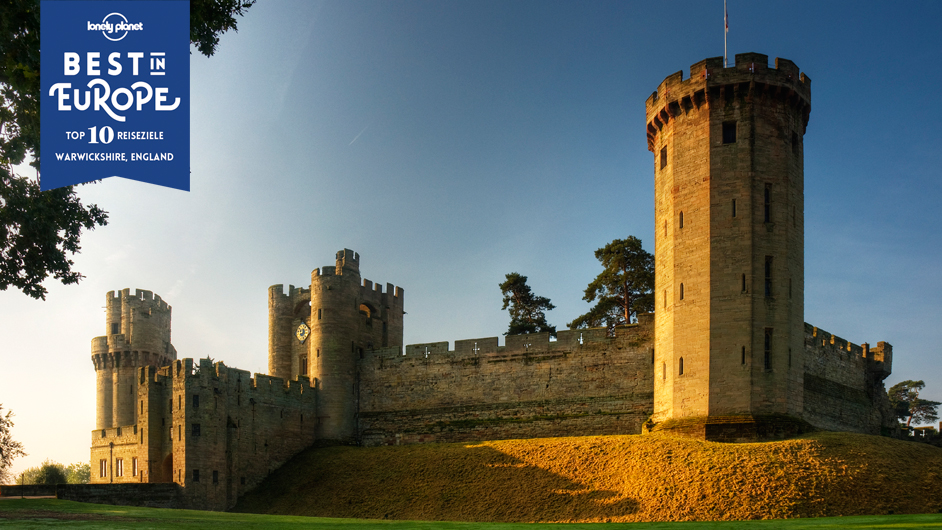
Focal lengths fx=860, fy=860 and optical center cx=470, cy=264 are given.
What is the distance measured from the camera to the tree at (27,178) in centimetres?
1667

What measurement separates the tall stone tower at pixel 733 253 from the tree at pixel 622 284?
13.7 meters

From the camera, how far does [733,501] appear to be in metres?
26.2

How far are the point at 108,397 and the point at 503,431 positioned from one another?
26.8m

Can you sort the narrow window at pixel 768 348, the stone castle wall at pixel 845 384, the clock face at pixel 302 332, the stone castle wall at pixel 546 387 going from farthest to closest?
the clock face at pixel 302 332, the stone castle wall at pixel 546 387, the stone castle wall at pixel 845 384, the narrow window at pixel 768 348

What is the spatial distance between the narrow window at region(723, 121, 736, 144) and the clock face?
23.9 meters

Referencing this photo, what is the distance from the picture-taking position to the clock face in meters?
45.8

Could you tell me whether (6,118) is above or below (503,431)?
above

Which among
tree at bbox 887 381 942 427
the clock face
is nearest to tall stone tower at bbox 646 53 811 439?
the clock face

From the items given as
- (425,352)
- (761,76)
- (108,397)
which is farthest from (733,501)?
(108,397)

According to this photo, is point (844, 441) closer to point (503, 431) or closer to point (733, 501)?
point (733, 501)

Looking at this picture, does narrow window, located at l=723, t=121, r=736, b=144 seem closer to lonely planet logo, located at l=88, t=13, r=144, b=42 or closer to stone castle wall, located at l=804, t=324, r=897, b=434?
Result: stone castle wall, located at l=804, t=324, r=897, b=434

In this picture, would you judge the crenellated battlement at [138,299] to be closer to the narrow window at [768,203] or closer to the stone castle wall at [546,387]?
the stone castle wall at [546,387]

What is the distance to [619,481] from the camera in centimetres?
2945

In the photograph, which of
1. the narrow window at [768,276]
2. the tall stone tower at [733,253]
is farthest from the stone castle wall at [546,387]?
the narrow window at [768,276]
